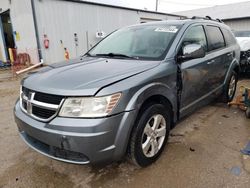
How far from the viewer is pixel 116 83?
1963mm

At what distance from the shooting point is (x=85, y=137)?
70.7 inches

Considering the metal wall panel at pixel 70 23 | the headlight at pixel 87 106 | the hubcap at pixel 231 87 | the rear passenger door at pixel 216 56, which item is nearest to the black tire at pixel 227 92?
the hubcap at pixel 231 87

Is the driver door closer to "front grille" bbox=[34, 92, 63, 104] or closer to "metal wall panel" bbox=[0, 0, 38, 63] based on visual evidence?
"front grille" bbox=[34, 92, 63, 104]

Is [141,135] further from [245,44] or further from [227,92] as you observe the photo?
[245,44]

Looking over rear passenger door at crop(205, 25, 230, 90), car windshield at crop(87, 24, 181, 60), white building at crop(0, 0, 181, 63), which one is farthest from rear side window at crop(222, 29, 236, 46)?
white building at crop(0, 0, 181, 63)

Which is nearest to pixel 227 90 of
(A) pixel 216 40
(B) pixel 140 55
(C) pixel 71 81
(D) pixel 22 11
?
(A) pixel 216 40

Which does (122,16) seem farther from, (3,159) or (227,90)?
(3,159)

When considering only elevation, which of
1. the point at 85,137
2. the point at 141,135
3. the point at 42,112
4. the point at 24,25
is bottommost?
the point at 141,135

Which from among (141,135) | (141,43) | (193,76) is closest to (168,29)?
(141,43)

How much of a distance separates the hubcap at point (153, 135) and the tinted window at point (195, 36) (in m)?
1.13

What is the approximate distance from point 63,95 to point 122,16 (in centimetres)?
1189

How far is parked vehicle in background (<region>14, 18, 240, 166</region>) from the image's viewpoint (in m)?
1.85

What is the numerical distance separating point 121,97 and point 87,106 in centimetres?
32

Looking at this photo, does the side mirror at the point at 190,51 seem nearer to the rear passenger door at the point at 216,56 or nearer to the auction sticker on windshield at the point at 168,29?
the auction sticker on windshield at the point at 168,29
